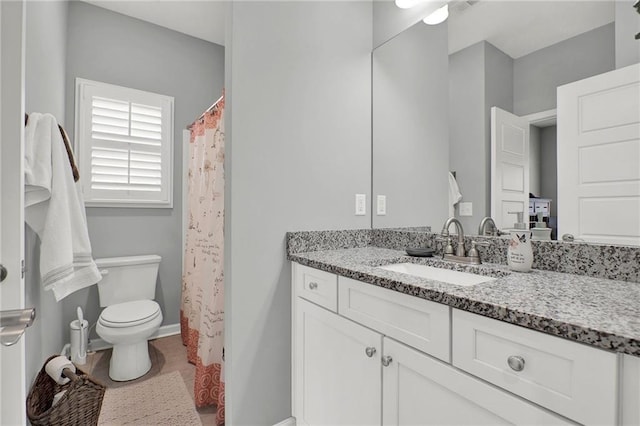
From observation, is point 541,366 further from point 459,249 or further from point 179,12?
point 179,12

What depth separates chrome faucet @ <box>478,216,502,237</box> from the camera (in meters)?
1.32

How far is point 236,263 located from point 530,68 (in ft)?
4.71

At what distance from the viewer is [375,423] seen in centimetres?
106

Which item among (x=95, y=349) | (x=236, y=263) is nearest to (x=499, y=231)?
(x=236, y=263)

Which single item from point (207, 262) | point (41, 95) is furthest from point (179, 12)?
point (207, 262)

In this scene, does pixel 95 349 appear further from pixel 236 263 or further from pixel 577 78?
pixel 577 78

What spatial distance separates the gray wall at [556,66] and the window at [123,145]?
2756 mm

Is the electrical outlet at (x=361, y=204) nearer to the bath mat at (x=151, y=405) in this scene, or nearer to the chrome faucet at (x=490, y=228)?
the chrome faucet at (x=490, y=228)

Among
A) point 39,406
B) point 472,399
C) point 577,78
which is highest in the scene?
point 577,78

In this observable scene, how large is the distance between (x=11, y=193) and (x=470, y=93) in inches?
69.9

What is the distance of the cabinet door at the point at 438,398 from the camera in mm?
699

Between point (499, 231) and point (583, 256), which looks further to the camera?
point (499, 231)

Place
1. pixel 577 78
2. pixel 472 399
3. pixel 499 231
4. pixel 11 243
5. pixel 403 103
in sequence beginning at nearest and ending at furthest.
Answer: pixel 472 399 → pixel 11 243 → pixel 577 78 → pixel 499 231 → pixel 403 103

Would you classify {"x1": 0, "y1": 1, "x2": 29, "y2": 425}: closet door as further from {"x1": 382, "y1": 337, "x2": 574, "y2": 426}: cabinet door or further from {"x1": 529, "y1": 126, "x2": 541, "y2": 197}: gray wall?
{"x1": 529, "y1": 126, "x2": 541, "y2": 197}: gray wall
